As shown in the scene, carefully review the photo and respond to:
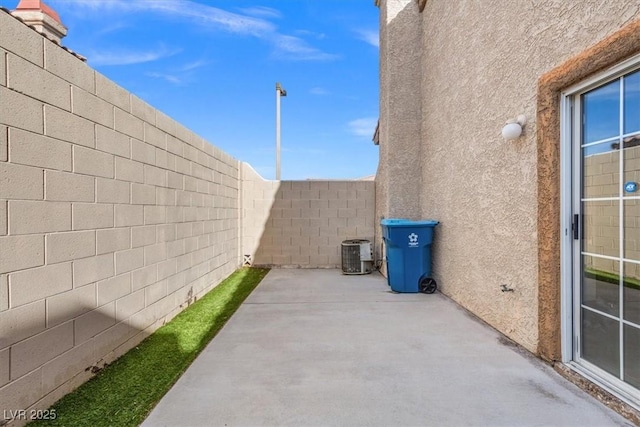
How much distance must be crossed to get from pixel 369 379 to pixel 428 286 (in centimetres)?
353

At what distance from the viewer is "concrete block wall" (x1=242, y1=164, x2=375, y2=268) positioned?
29.0 ft

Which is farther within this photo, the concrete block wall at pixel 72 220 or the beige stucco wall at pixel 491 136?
the beige stucco wall at pixel 491 136

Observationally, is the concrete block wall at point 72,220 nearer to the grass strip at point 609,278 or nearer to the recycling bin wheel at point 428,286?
the recycling bin wheel at point 428,286

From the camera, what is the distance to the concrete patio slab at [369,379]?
230cm

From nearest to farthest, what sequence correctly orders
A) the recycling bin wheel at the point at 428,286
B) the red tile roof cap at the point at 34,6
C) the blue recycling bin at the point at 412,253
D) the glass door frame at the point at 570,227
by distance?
1. the glass door frame at the point at 570,227
2. the red tile roof cap at the point at 34,6
3. the blue recycling bin at the point at 412,253
4. the recycling bin wheel at the point at 428,286

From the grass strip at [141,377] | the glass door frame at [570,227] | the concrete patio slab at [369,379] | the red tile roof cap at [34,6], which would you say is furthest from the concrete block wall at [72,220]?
the glass door frame at [570,227]

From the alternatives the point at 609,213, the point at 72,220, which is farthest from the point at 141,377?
the point at 609,213

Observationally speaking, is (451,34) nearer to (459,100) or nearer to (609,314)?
(459,100)

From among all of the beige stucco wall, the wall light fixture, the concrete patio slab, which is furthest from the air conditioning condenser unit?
the wall light fixture

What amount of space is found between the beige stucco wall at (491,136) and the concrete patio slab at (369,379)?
0.67 meters

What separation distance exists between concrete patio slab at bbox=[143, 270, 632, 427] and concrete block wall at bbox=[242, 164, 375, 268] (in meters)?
4.20

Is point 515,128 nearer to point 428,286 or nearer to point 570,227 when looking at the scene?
point 570,227

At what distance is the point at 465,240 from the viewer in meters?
4.88

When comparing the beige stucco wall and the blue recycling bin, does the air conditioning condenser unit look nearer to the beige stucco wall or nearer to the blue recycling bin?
the blue recycling bin
